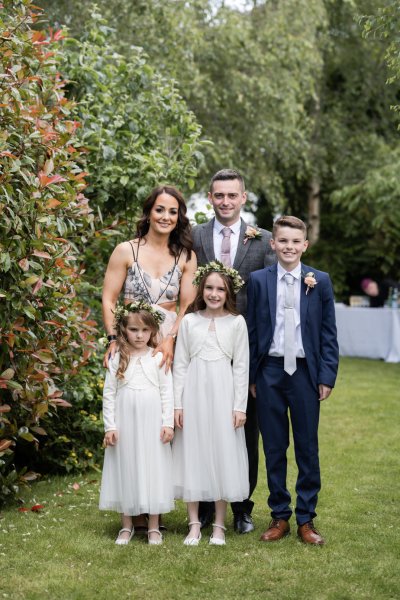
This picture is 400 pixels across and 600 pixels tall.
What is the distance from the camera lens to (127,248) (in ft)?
17.5

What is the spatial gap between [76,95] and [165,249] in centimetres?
295

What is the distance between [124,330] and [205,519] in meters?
1.33

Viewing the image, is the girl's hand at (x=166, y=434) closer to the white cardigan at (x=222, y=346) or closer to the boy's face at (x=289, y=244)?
the white cardigan at (x=222, y=346)

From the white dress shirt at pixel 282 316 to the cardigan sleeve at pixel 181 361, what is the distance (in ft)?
1.62

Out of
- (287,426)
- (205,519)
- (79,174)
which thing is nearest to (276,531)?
(205,519)

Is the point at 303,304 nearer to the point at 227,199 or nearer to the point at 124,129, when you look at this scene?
the point at 227,199

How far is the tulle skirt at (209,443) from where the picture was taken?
4.96 meters

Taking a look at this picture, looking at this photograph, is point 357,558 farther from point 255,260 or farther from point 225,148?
point 225,148

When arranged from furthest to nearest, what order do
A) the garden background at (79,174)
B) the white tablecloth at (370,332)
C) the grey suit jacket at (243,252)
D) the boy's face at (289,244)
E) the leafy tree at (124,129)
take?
the white tablecloth at (370,332)
the leafy tree at (124,129)
the grey suit jacket at (243,252)
the garden background at (79,174)
the boy's face at (289,244)

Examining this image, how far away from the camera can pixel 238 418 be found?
501 centimetres

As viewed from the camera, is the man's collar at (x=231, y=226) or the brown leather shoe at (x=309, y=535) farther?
the man's collar at (x=231, y=226)

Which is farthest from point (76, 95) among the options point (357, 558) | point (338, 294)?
point (338, 294)

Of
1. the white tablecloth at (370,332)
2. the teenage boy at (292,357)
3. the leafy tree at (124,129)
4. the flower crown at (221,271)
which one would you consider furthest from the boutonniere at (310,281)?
the white tablecloth at (370,332)

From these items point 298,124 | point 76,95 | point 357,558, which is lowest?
point 357,558
